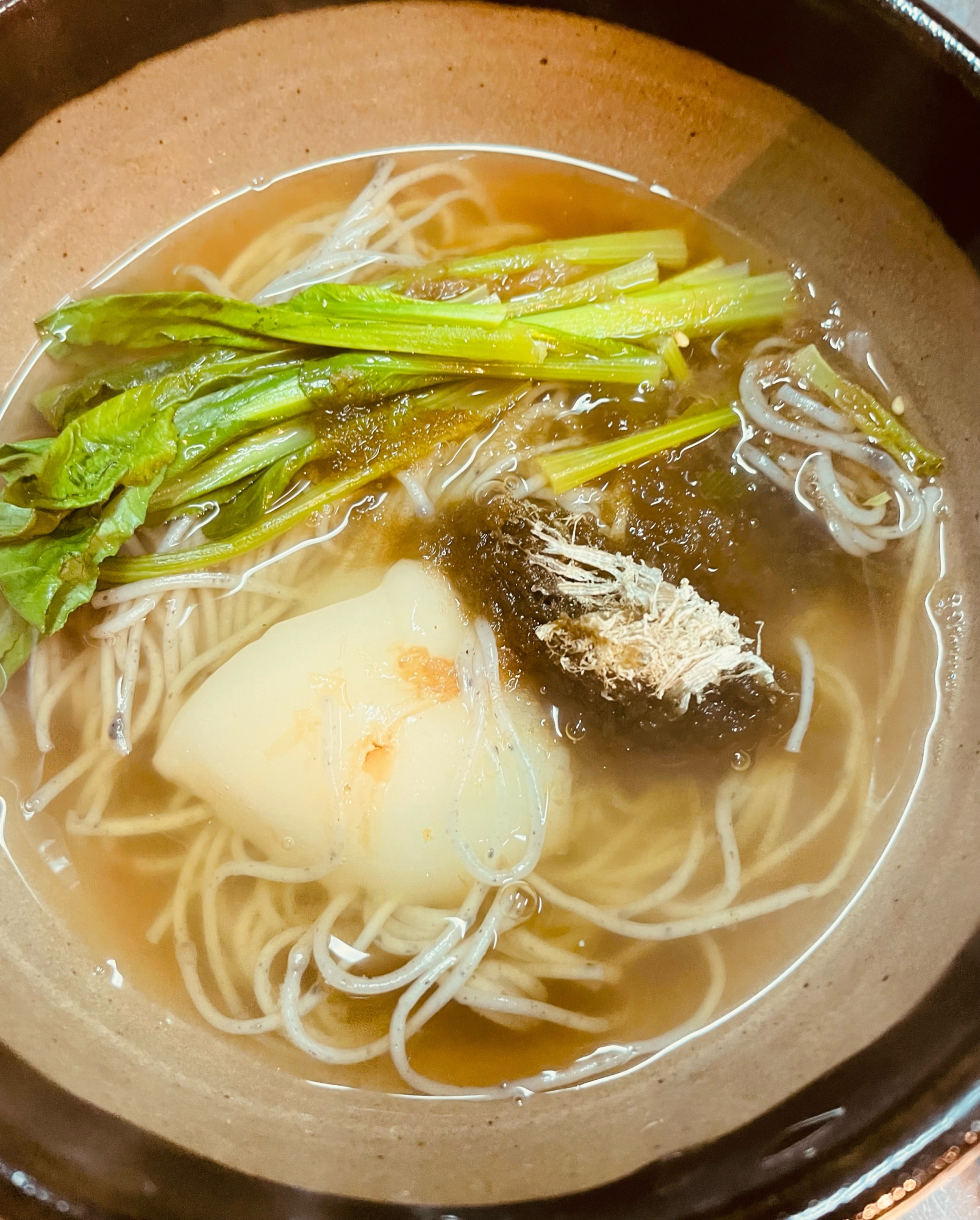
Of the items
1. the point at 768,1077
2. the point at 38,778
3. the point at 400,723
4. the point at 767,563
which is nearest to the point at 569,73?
the point at 767,563

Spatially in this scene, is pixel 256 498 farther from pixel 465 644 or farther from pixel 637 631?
pixel 637 631

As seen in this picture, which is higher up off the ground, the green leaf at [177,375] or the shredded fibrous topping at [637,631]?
the green leaf at [177,375]

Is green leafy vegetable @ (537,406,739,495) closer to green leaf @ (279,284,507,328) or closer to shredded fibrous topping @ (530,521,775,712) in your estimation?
shredded fibrous topping @ (530,521,775,712)

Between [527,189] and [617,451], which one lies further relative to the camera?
[527,189]

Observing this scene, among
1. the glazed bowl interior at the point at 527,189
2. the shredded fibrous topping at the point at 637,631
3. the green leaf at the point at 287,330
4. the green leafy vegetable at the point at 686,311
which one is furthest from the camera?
the green leafy vegetable at the point at 686,311

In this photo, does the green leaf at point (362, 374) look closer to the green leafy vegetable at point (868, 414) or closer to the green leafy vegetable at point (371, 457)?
the green leafy vegetable at point (371, 457)

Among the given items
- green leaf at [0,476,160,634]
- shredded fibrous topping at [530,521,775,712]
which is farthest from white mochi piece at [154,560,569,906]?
green leaf at [0,476,160,634]

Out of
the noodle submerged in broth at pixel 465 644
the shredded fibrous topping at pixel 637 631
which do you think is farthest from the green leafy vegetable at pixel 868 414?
the shredded fibrous topping at pixel 637 631

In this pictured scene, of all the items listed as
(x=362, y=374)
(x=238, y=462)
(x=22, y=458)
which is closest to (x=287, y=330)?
(x=362, y=374)
